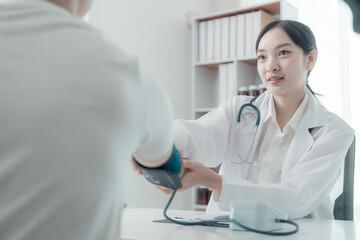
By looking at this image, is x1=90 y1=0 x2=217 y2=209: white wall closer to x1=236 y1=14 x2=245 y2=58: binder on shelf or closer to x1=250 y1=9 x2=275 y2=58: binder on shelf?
x1=236 y1=14 x2=245 y2=58: binder on shelf

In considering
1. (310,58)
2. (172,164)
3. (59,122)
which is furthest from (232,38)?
(59,122)

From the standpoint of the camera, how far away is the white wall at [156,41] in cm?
308

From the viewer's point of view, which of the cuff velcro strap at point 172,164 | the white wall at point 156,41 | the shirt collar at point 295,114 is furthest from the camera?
the white wall at point 156,41

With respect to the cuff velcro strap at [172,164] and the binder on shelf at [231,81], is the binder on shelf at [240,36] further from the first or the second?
the cuff velcro strap at [172,164]

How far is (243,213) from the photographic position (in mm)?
1091

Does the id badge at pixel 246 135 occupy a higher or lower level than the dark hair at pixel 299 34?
lower

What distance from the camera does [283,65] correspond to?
1.84m

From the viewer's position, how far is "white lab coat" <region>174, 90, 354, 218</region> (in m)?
1.43

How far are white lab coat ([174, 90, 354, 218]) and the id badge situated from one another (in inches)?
Answer: 0.9

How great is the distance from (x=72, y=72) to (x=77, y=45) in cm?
4

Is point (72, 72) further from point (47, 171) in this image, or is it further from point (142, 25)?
point (142, 25)

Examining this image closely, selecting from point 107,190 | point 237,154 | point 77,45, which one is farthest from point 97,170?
point 237,154

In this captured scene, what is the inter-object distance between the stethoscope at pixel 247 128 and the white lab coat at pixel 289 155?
23 mm

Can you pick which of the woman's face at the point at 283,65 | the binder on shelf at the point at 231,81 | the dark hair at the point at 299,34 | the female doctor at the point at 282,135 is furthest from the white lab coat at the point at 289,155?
the binder on shelf at the point at 231,81
